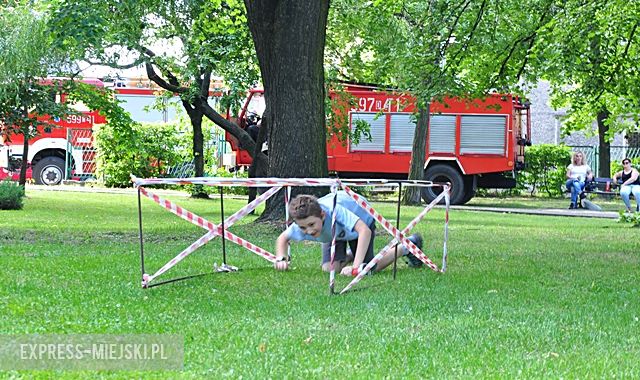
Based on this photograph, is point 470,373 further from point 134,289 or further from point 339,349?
point 134,289

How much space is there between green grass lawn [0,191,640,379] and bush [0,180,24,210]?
7.86m

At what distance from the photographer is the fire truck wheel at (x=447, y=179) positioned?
2972 centimetres

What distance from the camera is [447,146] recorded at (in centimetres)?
3098

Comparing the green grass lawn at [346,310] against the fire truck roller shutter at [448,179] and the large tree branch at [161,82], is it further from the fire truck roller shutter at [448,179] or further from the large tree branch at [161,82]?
the fire truck roller shutter at [448,179]

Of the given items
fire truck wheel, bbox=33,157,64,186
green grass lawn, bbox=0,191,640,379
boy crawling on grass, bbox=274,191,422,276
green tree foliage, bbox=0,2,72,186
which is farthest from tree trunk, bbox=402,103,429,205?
boy crawling on grass, bbox=274,191,422,276

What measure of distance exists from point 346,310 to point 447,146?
2391cm

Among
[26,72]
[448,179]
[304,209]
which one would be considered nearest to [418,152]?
[448,179]

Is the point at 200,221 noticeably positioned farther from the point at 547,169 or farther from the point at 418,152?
the point at 547,169

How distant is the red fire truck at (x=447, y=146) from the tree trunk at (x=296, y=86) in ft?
50.8

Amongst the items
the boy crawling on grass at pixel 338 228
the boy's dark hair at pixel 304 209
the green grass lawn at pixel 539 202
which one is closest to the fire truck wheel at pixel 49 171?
the green grass lawn at pixel 539 202

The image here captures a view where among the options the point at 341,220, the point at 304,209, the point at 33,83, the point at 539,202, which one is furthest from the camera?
the point at 539,202

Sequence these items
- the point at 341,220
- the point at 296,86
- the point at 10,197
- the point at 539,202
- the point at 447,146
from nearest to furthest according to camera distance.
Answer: the point at 341,220 → the point at 296,86 → the point at 10,197 → the point at 447,146 → the point at 539,202

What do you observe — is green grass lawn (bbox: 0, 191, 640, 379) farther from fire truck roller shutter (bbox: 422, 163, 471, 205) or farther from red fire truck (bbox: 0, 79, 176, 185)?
red fire truck (bbox: 0, 79, 176, 185)

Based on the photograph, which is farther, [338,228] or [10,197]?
[10,197]
